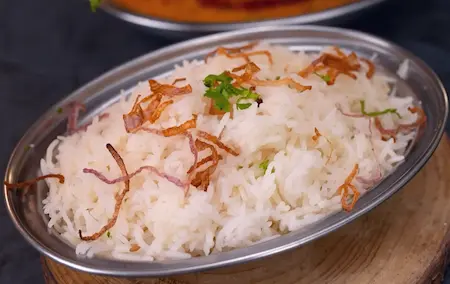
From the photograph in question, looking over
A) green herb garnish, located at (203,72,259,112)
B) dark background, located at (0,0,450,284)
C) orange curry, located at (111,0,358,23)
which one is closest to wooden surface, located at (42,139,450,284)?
green herb garnish, located at (203,72,259,112)

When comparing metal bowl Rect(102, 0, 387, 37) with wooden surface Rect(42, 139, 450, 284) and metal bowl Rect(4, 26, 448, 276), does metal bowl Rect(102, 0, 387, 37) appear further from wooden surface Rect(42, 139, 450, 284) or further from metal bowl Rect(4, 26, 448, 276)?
wooden surface Rect(42, 139, 450, 284)

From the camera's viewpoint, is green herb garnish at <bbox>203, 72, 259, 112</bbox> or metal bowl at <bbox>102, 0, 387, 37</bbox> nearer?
green herb garnish at <bbox>203, 72, 259, 112</bbox>

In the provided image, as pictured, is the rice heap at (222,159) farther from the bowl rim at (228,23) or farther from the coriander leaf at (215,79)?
the bowl rim at (228,23)

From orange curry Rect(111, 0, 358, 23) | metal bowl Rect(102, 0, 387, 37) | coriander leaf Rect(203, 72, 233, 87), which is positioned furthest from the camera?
orange curry Rect(111, 0, 358, 23)

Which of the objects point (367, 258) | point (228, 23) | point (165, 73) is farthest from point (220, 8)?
point (367, 258)

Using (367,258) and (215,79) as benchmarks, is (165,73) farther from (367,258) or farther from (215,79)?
(367,258)

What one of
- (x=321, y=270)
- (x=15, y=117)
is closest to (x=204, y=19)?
(x=15, y=117)
